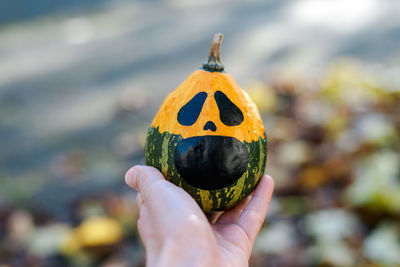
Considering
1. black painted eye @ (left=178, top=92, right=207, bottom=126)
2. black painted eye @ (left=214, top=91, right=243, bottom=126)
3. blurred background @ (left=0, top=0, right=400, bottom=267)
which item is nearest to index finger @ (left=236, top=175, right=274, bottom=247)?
black painted eye @ (left=214, top=91, right=243, bottom=126)

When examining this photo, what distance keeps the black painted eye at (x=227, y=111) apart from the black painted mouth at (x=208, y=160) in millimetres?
83

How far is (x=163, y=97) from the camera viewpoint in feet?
18.6

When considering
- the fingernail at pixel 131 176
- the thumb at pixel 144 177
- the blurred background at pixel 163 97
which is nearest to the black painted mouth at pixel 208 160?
the thumb at pixel 144 177

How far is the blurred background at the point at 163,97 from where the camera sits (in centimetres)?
337

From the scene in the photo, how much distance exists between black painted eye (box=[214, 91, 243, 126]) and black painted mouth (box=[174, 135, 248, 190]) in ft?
0.27

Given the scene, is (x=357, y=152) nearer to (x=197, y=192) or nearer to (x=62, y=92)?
(x=197, y=192)

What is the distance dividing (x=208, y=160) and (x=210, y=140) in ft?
0.30

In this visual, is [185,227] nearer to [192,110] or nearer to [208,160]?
[208,160]

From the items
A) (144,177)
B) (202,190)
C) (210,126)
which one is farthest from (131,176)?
(210,126)

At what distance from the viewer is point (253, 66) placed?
6.41 meters

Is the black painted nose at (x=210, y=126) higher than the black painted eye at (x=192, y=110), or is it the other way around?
the black painted eye at (x=192, y=110)

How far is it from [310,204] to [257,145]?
1.80 m

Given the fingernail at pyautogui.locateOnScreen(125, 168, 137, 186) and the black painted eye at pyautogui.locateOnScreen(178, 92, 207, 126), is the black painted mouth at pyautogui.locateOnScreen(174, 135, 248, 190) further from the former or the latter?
the fingernail at pyautogui.locateOnScreen(125, 168, 137, 186)

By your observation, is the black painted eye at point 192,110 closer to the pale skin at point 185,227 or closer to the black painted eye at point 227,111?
the black painted eye at point 227,111
